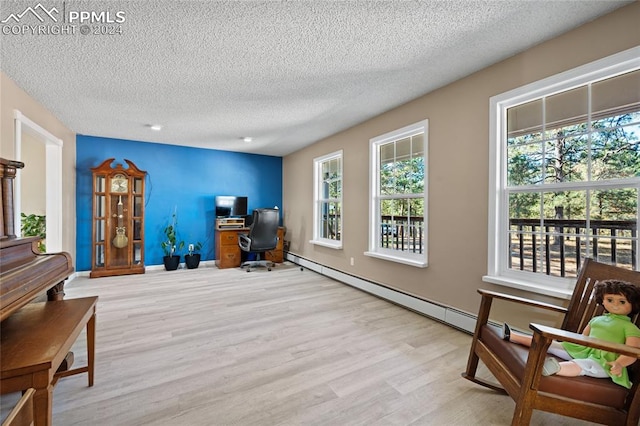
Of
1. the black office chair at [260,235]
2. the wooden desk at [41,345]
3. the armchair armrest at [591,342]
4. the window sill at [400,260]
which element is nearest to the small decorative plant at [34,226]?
the black office chair at [260,235]

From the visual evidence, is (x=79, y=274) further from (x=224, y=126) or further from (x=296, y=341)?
(x=296, y=341)

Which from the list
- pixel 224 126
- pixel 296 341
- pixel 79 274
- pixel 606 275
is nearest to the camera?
pixel 606 275

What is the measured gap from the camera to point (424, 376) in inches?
76.4

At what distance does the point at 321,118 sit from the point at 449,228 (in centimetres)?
225

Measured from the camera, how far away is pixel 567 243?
219 cm

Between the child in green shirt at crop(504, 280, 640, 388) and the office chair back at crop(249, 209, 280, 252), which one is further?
the office chair back at crop(249, 209, 280, 252)

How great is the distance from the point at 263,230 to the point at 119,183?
264cm

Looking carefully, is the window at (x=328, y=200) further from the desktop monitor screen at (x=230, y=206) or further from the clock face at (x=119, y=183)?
the clock face at (x=119, y=183)

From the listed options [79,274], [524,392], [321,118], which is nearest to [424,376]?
[524,392]

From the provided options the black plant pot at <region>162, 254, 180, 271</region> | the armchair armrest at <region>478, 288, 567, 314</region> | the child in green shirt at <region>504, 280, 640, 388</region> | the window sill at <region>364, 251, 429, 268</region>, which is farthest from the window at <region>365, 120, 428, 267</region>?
the black plant pot at <region>162, 254, 180, 271</region>

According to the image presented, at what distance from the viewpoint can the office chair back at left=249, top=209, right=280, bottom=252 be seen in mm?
5070

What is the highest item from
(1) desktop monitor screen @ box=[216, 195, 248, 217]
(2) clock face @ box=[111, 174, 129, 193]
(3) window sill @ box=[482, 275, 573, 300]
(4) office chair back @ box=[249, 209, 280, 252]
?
(2) clock face @ box=[111, 174, 129, 193]

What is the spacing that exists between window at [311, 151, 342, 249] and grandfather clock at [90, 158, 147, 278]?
124 inches

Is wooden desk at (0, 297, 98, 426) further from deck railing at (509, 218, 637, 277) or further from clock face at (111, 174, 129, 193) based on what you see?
clock face at (111, 174, 129, 193)
